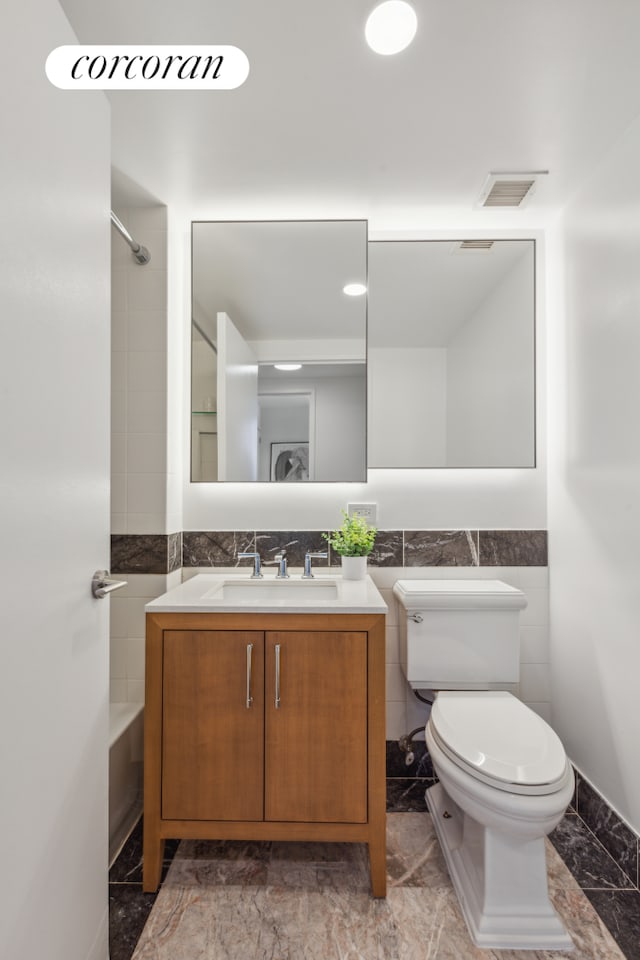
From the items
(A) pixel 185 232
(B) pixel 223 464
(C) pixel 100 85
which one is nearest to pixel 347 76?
(C) pixel 100 85

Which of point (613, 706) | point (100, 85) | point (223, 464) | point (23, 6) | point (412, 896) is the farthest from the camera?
point (223, 464)

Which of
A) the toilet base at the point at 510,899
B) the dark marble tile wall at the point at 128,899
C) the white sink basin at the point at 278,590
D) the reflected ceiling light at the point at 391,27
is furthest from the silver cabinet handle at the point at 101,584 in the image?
the reflected ceiling light at the point at 391,27

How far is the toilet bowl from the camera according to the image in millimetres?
1246

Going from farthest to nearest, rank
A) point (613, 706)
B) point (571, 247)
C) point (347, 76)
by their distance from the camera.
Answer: point (571, 247), point (613, 706), point (347, 76)

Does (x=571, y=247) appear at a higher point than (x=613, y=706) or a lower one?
higher

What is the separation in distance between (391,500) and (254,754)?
3.57ft

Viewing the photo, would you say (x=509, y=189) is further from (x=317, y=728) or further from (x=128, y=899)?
(x=128, y=899)

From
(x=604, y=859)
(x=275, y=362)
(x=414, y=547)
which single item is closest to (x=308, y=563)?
(x=414, y=547)

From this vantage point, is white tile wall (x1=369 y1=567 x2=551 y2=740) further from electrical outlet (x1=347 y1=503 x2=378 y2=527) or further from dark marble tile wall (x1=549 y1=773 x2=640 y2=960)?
dark marble tile wall (x1=549 y1=773 x2=640 y2=960)

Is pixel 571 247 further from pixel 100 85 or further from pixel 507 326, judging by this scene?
pixel 100 85

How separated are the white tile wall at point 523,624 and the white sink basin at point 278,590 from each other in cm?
30

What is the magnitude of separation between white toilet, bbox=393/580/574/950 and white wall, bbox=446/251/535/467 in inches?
23.4

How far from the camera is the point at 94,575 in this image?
1.14m

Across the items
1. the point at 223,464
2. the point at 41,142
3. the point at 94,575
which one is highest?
the point at 41,142
